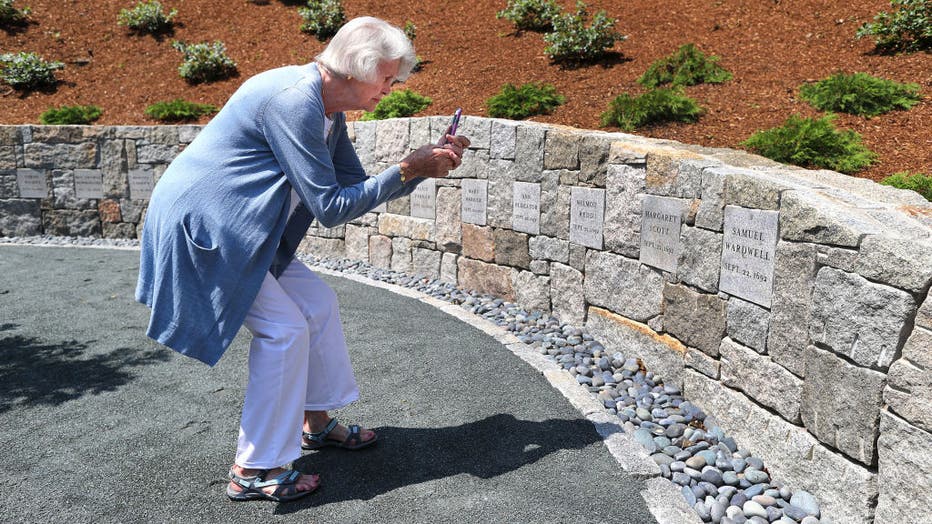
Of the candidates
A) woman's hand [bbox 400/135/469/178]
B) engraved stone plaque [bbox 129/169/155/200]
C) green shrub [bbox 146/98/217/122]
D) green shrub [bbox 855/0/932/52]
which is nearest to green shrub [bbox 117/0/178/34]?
green shrub [bbox 146/98/217/122]

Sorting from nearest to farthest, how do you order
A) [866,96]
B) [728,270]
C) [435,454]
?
[435,454] → [728,270] → [866,96]

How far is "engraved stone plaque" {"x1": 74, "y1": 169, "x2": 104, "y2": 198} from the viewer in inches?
398

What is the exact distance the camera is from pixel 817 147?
5.07 m

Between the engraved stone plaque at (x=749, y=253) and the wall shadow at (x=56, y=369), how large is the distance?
12.0 feet

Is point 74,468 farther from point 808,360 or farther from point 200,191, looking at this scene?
point 808,360

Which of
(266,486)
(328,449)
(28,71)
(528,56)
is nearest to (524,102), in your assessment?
(528,56)

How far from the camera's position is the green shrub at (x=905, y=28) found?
6773 millimetres

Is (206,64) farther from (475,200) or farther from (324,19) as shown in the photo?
(475,200)

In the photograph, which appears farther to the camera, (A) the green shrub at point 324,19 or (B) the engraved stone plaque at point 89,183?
(A) the green shrub at point 324,19

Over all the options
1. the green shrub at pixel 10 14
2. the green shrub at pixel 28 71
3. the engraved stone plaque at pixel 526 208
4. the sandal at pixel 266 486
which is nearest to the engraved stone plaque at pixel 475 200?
the engraved stone plaque at pixel 526 208

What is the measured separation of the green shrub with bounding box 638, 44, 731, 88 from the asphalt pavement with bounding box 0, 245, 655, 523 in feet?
11.9

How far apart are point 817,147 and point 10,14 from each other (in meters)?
15.2

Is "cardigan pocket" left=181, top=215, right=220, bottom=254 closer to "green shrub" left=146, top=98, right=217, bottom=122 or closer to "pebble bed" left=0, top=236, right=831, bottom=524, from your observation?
"pebble bed" left=0, top=236, right=831, bottom=524

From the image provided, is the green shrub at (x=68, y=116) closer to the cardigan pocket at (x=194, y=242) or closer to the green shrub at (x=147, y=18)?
the green shrub at (x=147, y=18)
